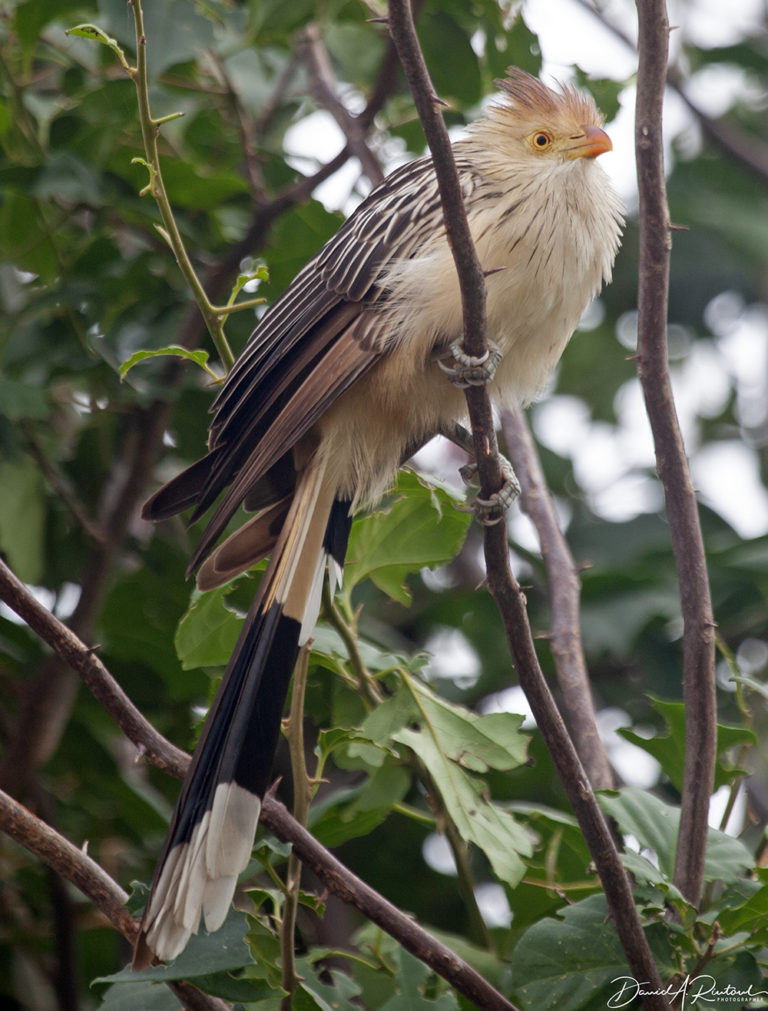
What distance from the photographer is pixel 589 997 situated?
212cm

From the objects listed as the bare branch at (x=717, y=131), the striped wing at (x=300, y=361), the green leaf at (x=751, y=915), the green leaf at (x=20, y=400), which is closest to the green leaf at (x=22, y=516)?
the green leaf at (x=20, y=400)

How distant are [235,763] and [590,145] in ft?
6.09

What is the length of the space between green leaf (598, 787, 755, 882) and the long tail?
718 mm

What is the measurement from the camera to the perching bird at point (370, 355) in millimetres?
2598

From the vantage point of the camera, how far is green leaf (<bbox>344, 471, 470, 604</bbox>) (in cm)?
264

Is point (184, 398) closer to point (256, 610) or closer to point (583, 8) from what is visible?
point (256, 610)

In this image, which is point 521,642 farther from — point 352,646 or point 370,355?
point 370,355

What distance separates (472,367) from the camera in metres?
2.31

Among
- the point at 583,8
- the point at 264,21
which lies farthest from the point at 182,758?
the point at 583,8

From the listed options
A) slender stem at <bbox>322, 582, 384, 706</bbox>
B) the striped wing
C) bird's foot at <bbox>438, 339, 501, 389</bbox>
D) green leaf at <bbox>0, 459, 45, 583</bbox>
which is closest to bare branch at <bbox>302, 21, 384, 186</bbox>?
the striped wing

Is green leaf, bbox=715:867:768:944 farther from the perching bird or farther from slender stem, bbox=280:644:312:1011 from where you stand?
the perching bird

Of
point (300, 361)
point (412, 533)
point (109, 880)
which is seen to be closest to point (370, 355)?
point (300, 361)

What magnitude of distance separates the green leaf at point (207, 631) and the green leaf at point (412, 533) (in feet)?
0.96

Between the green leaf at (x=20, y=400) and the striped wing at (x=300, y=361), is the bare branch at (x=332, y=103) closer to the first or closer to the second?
the striped wing at (x=300, y=361)
